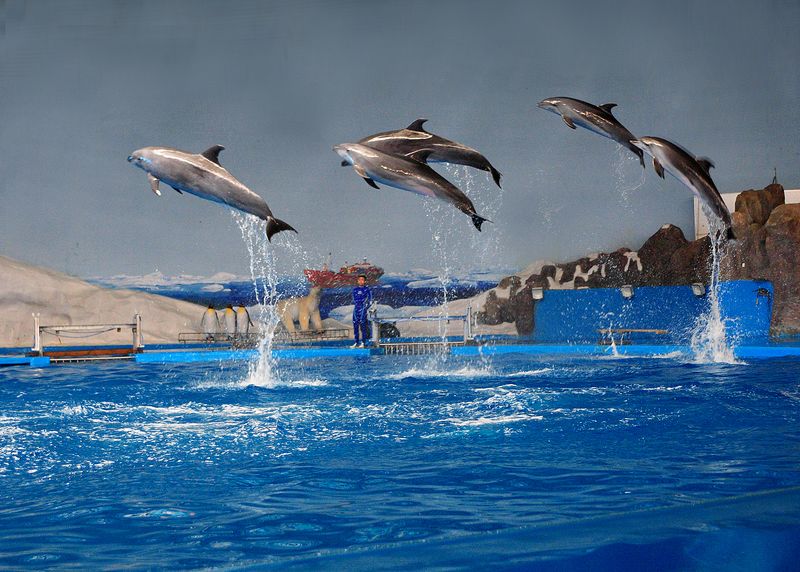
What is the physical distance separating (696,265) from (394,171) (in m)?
14.2

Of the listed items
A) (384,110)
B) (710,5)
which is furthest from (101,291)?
(710,5)

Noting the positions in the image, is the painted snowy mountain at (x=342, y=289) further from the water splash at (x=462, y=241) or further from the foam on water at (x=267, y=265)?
the foam on water at (x=267, y=265)

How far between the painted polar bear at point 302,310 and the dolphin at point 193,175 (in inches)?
535

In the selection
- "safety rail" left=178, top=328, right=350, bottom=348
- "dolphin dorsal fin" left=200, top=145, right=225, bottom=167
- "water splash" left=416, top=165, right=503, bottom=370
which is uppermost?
"water splash" left=416, top=165, right=503, bottom=370

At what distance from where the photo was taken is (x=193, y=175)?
5.16 metres

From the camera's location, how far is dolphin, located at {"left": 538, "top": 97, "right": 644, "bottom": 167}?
6051 mm

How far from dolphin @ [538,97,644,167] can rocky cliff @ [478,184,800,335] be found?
431 inches

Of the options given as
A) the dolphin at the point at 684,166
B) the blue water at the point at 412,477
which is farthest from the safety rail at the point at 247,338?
the dolphin at the point at 684,166

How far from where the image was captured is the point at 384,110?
20.0 m

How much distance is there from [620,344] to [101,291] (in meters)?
13.5

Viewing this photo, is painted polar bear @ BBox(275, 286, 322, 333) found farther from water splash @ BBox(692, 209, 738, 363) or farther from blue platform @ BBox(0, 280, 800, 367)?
water splash @ BBox(692, 209, 738, 363)

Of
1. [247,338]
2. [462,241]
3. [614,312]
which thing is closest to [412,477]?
[614,312]

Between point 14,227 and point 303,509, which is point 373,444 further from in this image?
point 14,227

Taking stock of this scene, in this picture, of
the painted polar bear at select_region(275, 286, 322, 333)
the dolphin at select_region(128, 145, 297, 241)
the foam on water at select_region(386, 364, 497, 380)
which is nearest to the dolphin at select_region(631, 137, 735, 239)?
the foam on water at select_region(386, 364, 497, 380)
